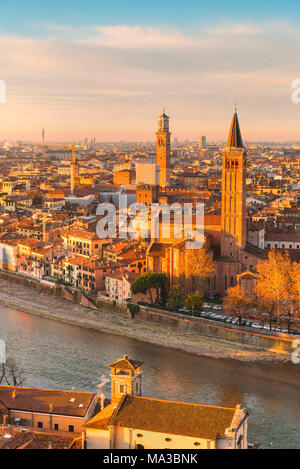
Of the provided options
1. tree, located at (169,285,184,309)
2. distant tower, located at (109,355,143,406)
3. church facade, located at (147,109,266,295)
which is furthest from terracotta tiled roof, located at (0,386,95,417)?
church facade, located at (147,109,266,295)

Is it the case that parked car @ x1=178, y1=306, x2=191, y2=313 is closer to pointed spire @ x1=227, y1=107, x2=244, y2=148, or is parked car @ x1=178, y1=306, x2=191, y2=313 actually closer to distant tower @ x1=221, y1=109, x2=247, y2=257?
distant tower @ x1=221, y1=109, x2=247, y2=257

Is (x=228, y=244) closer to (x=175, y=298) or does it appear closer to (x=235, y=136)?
(x=175, y=298)

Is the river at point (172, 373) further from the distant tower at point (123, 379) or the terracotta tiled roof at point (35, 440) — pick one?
the terracotta tiled roof at point (35, 440)

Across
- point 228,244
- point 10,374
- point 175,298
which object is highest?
point 228,244

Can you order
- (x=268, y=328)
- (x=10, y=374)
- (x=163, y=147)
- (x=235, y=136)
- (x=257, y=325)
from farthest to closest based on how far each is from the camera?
(x=163, y=147)
(x=235, y=136)
(x=257, y=325)
(x=268, y=328)
(x=10, y=374)

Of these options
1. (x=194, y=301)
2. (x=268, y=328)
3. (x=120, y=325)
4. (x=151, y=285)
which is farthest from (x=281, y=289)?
(x=120, y=325)

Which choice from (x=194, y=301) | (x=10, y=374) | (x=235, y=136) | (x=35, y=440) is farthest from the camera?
(x=235, y=136)
